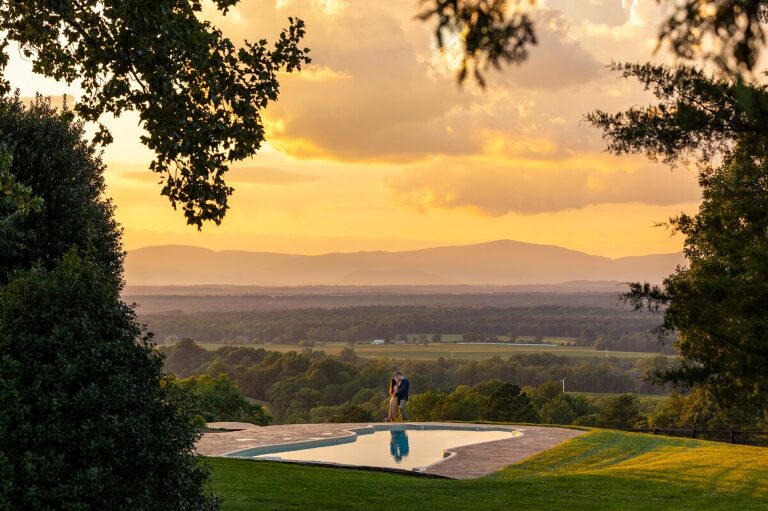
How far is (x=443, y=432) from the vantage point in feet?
83.8

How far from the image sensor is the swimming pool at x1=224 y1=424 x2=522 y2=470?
20.0 metres

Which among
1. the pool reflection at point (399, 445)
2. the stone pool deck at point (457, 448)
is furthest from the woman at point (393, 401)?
the pool reflection at point (399, 445)

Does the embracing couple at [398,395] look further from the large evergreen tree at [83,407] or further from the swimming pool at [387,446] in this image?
the large evergreen tree at [83,407]

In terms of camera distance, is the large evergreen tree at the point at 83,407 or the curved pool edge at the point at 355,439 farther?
the curved pool edge at the point at 355,439

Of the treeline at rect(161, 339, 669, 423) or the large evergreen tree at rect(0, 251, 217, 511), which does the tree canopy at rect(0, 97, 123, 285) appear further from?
the treeline at rect(161, 339, 669, 423)

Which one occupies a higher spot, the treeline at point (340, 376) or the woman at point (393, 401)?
the woman at point (393, 401)

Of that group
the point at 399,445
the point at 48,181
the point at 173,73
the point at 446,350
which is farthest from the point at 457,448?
the point at 446,350

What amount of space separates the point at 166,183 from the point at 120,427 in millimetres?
3986

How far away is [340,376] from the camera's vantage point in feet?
231

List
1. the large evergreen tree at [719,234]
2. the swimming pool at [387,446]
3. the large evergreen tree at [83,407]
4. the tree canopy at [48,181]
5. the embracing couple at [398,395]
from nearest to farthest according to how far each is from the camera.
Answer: the large evergreen tree at [83,407] < the large evergreen tree at [719,234] < the tree canopy at [48,181] < the swimming pool at [387,446] < the embracing couple at [398,395]

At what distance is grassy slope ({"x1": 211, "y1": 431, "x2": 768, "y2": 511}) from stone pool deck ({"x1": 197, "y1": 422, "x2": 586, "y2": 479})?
772 mm

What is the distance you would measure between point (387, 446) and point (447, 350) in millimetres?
118324

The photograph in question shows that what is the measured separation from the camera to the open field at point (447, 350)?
126062 mm

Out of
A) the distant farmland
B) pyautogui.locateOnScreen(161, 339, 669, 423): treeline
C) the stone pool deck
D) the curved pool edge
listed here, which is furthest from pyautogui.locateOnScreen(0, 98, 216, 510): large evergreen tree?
the distant farmland
